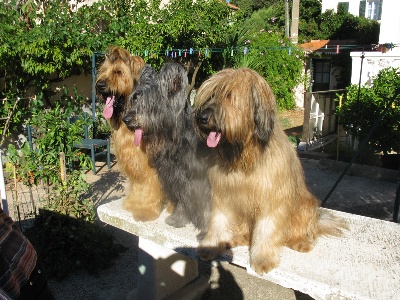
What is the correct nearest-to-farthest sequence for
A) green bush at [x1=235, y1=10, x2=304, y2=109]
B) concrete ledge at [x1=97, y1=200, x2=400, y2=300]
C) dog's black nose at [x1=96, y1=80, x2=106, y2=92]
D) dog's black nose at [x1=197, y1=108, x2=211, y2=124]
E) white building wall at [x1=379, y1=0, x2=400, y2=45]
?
dog's black nose at [x1=197, y1=108, x2=211, y2=124], concrete ledge at [x1=97, y1=200, x2=400, y2=300], dog's black nose at [x1=96, y1=80, x2=106, y2=92], white building wall at [x1=379, y1=0, x2=400, y2=45], green bush at [x1=235, y1=10, x2=304, y2=109]

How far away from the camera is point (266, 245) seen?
90.6 inches

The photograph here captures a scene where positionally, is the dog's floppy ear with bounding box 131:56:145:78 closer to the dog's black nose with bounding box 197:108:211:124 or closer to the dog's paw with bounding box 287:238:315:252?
the dog's black nose with bounding box 197:108:211:124

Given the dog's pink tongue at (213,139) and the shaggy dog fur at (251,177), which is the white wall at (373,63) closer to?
the shaggy dog fur at (251,177)

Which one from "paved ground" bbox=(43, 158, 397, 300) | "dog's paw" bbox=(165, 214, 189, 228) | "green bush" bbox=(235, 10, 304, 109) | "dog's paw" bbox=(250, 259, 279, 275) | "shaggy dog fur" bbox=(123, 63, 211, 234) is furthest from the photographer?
"green bush" bbox=(235, 10, 304, 109)

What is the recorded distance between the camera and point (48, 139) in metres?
5.05

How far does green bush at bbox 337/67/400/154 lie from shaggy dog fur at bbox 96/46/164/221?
539 cm

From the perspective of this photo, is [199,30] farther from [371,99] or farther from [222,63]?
[371,99]

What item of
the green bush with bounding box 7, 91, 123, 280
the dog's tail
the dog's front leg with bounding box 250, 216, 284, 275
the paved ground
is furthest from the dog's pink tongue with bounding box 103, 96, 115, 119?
the paved ground

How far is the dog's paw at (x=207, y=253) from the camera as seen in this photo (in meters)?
2.44

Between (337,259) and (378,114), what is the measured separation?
5630mm

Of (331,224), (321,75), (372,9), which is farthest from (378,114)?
(372,9)

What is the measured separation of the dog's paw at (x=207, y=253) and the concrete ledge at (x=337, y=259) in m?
0.07

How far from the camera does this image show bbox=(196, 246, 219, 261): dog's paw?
2.44 meters

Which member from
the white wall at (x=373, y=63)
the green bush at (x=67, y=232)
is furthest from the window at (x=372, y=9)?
the green bush at (x=67, y=232)
